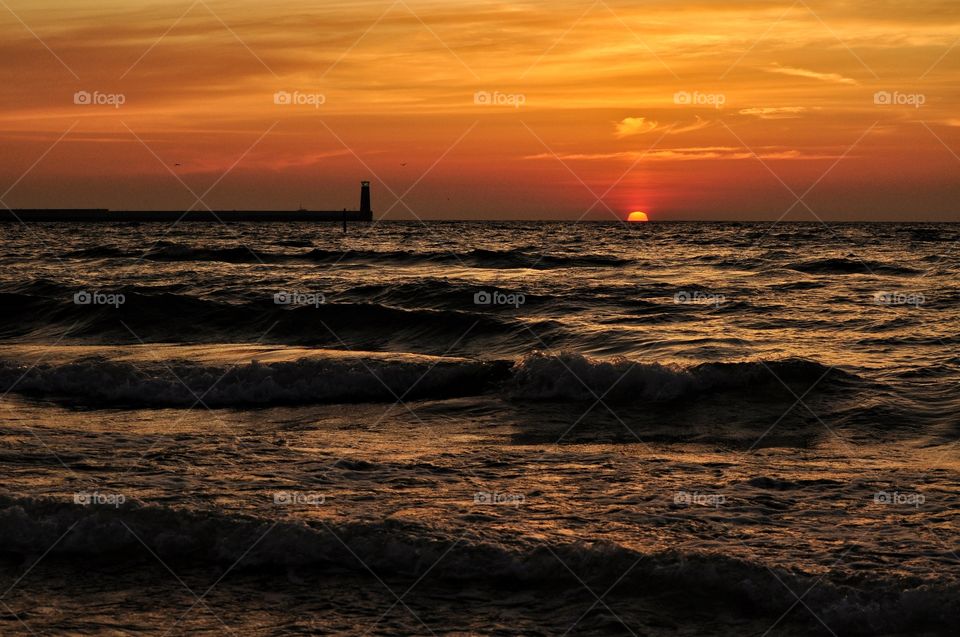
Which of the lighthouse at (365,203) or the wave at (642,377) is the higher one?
the lighthouse at (365,203)

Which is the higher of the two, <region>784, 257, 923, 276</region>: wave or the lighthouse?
the lighthouse

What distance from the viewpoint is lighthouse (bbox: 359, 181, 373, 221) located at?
173 m

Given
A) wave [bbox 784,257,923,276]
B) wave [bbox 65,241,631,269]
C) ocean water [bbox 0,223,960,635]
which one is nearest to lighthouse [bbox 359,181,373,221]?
wave [bbox 65,241,631,269]

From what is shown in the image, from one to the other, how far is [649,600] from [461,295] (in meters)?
22.3

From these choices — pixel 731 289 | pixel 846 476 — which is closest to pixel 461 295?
pixel 731 289

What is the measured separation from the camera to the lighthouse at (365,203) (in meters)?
173

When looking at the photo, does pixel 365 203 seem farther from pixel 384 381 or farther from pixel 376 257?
pixel 384 381

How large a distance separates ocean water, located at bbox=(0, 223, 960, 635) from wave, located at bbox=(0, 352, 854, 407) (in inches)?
2.6

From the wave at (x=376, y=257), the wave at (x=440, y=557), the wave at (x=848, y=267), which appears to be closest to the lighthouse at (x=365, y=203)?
the wave at (x=376, y=257)

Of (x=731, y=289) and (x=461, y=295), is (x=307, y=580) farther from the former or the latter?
Result: (x=731, y=289)

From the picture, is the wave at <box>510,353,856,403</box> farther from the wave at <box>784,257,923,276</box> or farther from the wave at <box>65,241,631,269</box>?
the wave at <box>65,241,631,269</box>

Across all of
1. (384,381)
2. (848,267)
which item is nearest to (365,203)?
(848,267)

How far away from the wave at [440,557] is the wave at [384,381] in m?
7.01

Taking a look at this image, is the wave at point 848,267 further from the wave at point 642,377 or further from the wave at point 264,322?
the wave at point 642,377
